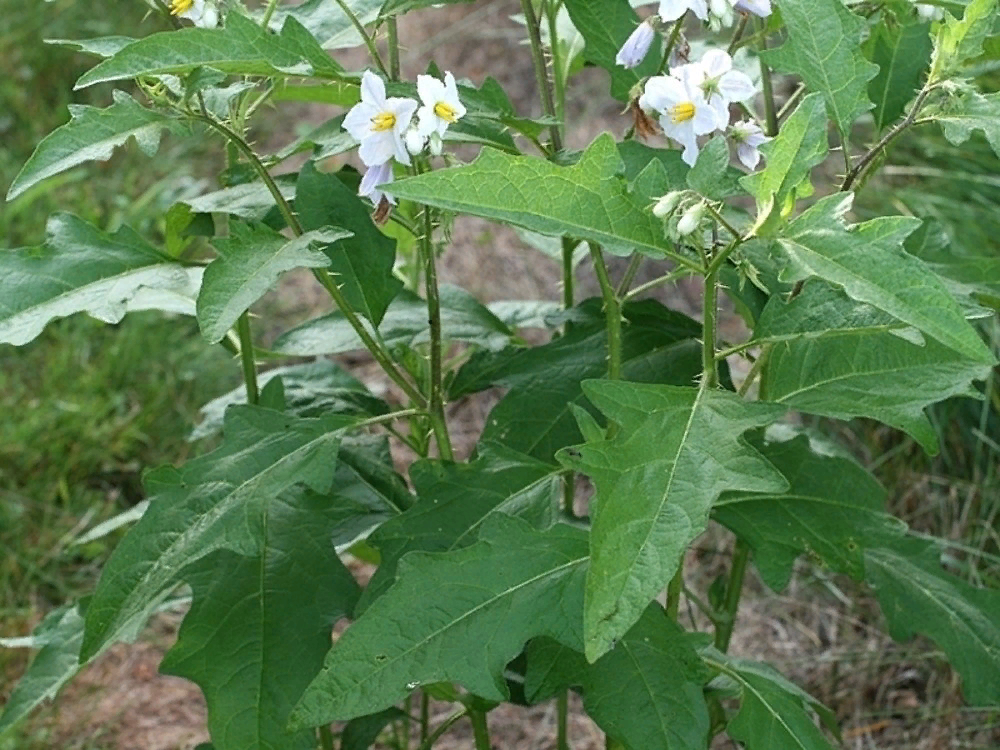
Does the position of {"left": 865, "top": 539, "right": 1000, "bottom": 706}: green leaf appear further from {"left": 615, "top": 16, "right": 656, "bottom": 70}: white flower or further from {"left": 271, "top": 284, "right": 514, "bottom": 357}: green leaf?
{"left": 615, "top": 16, "right": 656, "bottom": 70}: white flower

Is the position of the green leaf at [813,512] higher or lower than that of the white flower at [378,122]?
lower

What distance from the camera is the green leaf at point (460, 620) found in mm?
1652

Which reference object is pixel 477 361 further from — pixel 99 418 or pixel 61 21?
pixel 61 21

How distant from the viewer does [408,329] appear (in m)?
2.14

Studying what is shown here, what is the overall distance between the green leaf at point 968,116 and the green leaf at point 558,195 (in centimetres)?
37

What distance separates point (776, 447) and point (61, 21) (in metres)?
4.37

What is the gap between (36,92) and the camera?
5.20 m

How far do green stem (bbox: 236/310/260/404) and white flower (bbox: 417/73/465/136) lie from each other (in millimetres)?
525

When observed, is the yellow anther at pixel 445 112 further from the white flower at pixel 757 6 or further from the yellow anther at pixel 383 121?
the white flower at pixel 757 6

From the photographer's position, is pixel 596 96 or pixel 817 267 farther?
pixel 596 96

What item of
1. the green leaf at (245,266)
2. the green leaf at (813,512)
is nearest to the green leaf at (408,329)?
the green leaf at (245,266)

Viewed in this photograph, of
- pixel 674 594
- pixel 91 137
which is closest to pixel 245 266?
pixel 91 137

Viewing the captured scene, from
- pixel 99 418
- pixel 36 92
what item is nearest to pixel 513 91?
pixel 36 92

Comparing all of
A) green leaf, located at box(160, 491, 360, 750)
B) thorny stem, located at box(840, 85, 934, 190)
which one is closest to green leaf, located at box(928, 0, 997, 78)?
thorny stem, located at box(840, 85, 934, 190)
